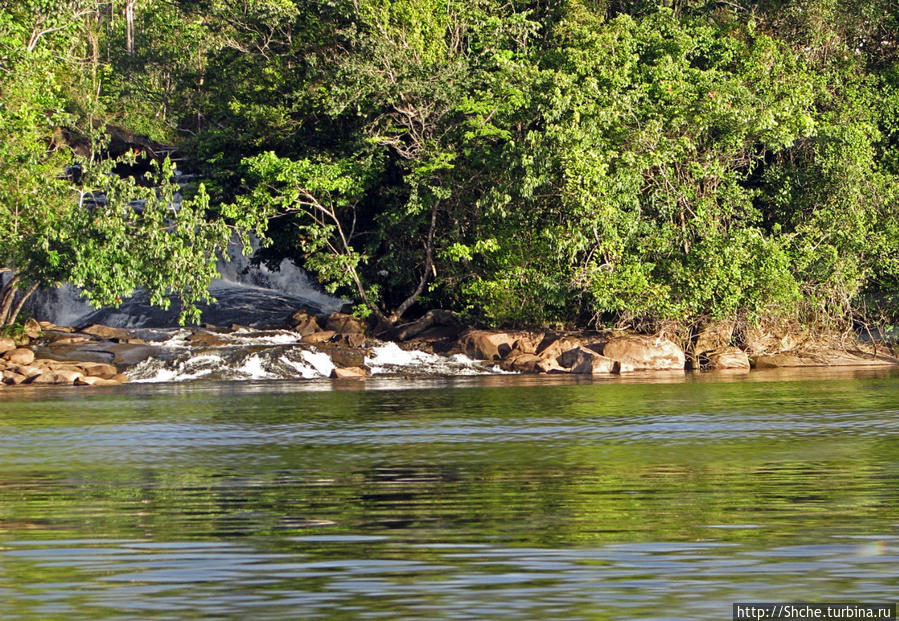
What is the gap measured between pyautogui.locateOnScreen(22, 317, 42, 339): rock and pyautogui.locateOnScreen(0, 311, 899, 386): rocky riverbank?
0.04 metres

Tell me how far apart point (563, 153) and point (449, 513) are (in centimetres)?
2732

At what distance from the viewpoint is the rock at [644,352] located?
35.7 m

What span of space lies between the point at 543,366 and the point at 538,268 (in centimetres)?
419

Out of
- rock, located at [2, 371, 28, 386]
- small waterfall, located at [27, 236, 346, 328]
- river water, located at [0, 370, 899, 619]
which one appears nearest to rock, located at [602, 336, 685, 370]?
river water, located at [0, 370, 899, 619]

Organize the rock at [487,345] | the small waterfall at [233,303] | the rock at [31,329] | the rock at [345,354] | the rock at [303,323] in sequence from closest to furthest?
1. the rock at [345,354]
2. the rock at [487,345]
3. the rock at [31,329]
4. the rock at [303,323]
5. the small waterfall at [233,303]

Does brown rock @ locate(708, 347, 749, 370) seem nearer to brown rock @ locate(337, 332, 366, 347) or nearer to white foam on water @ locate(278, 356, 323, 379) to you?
brown rock @ locate(337, 332, 366, 347)

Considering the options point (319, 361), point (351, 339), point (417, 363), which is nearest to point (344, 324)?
point (351, 339)

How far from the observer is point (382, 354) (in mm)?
37562

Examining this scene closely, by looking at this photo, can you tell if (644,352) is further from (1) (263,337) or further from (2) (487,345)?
(1) (263,337)

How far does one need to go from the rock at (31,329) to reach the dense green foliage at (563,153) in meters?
5.12

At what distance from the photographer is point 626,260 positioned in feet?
120

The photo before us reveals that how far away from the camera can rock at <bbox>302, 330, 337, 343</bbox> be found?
40.3m

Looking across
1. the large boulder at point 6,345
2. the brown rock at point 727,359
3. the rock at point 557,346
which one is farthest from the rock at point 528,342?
the large boulder at point 6,345

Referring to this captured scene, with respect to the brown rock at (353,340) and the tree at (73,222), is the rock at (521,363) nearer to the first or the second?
the brown rock at (353,340)
